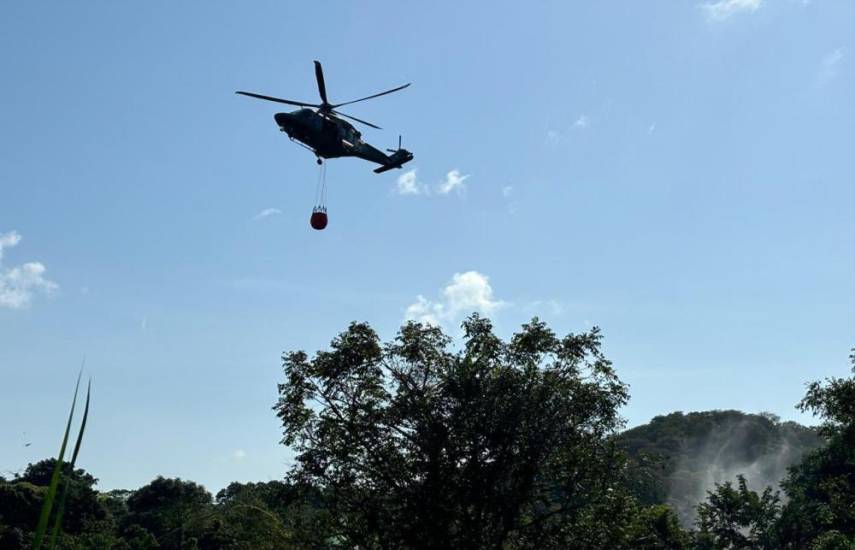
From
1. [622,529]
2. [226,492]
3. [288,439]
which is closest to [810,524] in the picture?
[622,529]

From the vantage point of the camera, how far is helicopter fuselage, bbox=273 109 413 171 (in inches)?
1462

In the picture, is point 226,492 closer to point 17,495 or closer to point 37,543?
point 17,495

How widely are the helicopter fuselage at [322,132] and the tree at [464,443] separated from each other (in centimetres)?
1084

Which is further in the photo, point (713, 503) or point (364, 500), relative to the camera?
point (713, 503)

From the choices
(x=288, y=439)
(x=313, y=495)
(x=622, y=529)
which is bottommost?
(x=622, y=529)

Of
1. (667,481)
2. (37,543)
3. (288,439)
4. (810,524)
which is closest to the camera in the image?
(37,543)

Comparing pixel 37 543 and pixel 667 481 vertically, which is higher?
pixel 667 481

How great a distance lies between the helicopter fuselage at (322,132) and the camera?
37.1 m

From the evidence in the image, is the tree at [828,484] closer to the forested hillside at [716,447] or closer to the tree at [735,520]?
the tree at [735,520]

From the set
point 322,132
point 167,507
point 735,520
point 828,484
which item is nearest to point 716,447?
point 735,520

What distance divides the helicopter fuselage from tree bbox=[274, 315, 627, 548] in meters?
10.8

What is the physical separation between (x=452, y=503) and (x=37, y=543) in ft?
84.9

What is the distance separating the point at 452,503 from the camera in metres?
28.0

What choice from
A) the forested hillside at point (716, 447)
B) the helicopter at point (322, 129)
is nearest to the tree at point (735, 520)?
the helicopter at point (322, 129)
